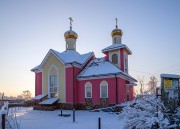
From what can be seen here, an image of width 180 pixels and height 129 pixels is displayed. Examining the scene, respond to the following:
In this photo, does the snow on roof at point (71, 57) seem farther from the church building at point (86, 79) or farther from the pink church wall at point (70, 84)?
the pink church wall at point (70, 84)

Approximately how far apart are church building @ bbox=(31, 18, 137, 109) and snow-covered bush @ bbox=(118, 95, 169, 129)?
12001 mm

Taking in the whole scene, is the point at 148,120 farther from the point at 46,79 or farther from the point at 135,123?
the point at 46,79

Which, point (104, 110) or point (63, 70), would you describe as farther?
point (63, 70)

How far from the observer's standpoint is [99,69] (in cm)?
2156

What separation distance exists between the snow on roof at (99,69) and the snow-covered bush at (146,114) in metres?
12.0

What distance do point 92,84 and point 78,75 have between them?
88.9 inches

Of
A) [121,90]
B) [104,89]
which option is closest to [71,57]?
[104,89]

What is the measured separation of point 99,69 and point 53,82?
640 cm

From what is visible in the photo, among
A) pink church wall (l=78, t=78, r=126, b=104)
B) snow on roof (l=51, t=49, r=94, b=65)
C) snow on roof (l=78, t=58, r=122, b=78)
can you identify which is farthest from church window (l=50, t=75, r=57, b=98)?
snow on roof (l=78, t=58, r=122, b=78)

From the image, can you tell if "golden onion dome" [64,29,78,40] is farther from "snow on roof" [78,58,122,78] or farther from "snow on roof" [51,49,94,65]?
"snow on roof" [78,58,122,78]

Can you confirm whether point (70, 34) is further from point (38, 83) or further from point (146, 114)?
point (146, 114)

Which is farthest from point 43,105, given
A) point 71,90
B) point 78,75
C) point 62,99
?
point 78,75

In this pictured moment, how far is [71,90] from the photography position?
2177 centimetres

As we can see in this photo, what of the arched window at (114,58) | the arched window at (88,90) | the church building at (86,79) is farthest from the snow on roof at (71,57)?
the arched window at (114,58)
